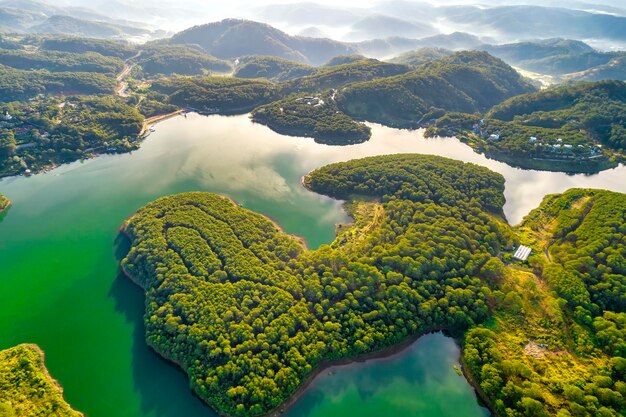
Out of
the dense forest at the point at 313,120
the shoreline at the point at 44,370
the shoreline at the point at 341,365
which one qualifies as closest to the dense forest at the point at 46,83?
the dense forest at the point at 313,120

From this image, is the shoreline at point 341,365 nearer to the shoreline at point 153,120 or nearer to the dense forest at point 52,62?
the shoreline at point 153,120

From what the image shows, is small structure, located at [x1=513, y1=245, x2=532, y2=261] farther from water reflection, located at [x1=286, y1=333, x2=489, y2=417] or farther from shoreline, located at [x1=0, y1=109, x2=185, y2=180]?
shoreline, located at [x1=0, y1=109, x2=185, y2=180]

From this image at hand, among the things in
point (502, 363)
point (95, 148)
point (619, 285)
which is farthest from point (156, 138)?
point (619, 285)

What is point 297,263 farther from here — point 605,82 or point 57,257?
point 605,82

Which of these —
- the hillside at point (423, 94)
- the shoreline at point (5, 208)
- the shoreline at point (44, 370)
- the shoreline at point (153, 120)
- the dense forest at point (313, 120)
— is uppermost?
the hillside at point (423, 94)

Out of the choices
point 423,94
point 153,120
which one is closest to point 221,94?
point 153,120

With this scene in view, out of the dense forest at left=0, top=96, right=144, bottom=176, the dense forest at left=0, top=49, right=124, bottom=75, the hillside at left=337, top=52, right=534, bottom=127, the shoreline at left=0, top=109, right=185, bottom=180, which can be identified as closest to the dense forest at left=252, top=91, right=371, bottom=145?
the hillside at left=337, top=52, right=534, bottom=127

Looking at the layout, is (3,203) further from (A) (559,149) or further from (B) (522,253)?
(A) (559,149)
